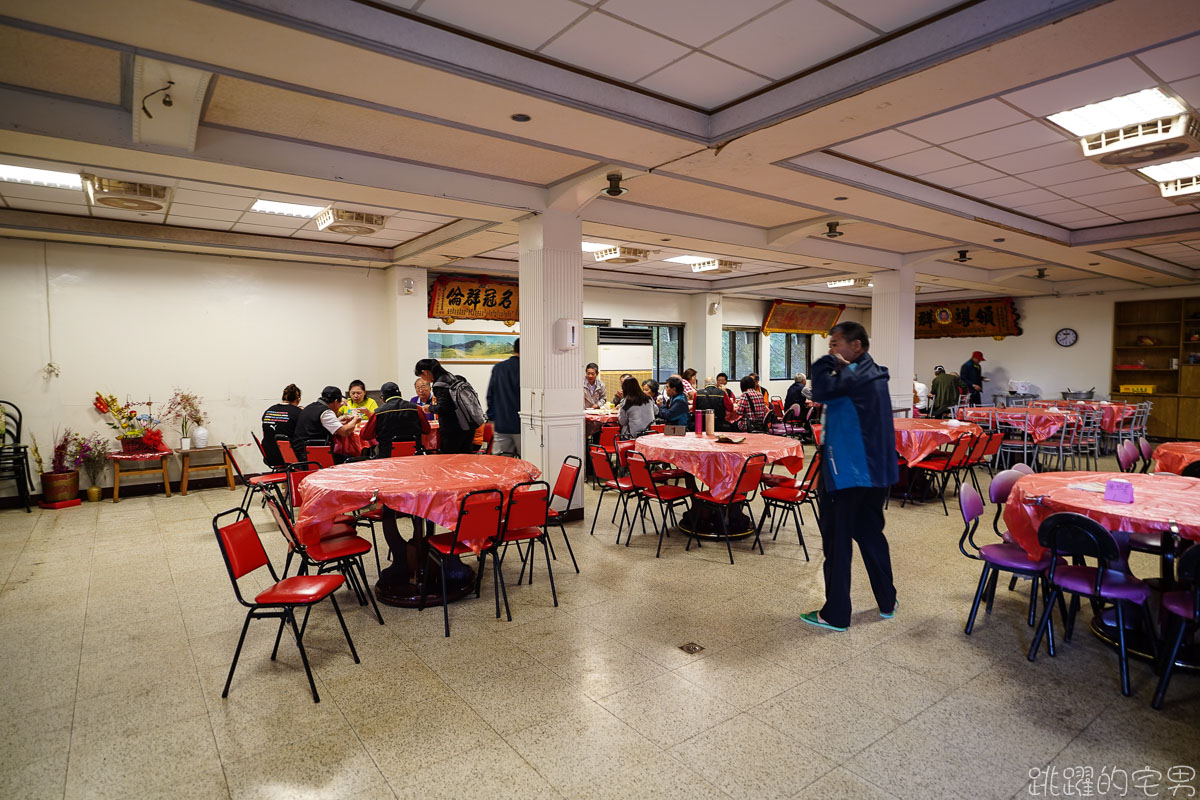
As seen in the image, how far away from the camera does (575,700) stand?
9.30ft

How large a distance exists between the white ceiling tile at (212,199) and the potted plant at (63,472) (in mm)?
3203

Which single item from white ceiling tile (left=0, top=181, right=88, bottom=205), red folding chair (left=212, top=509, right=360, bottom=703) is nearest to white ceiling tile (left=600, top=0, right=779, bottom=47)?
red folding chair (left=212, top=509, right=360, bottom=703)

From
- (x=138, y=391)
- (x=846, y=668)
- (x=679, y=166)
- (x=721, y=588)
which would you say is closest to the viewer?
(x=846, y=668)

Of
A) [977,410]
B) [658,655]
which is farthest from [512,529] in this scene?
[977,410]

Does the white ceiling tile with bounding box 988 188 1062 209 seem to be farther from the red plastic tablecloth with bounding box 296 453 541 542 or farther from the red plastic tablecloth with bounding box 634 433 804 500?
the red plastic tablecloth with bounding box 296 453 541 542

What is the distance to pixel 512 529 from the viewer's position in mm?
3840

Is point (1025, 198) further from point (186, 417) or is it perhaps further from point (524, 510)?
point (186, 417)

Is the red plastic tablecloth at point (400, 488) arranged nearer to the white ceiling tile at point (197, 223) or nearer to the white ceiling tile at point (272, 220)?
the white ceiling tile at point (272, 220)

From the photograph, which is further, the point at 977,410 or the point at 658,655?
the point at 977,410

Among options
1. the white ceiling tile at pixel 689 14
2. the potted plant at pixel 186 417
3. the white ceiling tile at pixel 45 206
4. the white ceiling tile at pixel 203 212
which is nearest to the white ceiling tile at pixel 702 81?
the white ceiling tile at pixel 689 14

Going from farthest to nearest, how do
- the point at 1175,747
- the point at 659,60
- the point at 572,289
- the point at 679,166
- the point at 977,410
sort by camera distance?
the point at 977,410 < the point at 572,289 < the point at 679,166 < the point at 659,60 < the point at 1175,747

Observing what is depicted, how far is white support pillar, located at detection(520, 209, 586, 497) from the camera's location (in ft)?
19.0

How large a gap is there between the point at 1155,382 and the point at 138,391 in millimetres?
17135

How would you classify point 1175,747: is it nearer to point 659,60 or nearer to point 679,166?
point 659,60
